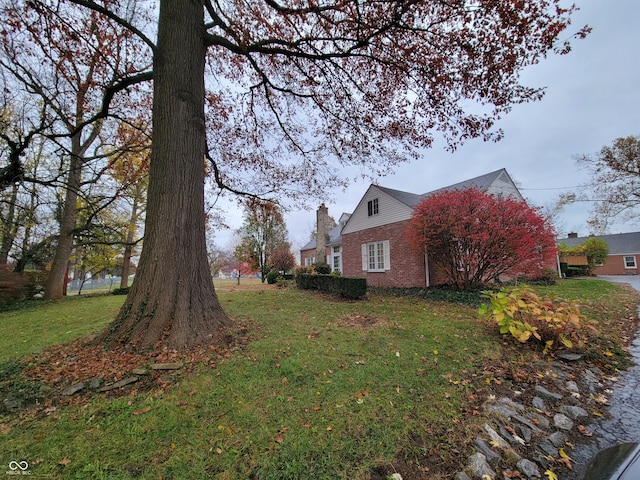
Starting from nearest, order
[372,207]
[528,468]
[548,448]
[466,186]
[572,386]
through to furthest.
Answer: [528,468] → [548,448] → [572,386] → [466,186] → [372,207]

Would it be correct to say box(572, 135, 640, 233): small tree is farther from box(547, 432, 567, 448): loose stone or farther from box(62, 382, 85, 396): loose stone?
box(62, 382, 85, 396): loose stone

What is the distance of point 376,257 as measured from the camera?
43.8 feet

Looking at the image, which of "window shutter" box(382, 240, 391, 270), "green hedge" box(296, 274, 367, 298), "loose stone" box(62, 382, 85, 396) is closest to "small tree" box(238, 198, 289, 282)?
"green hedge" box(296, 274, 367, 298)

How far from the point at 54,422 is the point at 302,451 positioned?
226cm

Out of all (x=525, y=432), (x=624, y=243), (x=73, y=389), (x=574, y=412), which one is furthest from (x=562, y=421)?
(x=624, y=243)

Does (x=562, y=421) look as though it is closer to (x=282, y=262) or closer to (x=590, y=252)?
(x=282, y=262)

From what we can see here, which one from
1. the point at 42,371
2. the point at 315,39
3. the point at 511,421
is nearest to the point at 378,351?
the point at 511,421

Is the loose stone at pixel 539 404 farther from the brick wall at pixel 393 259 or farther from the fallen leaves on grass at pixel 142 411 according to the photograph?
the brick wall at pixel 393 259

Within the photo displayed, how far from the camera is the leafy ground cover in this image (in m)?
1.90

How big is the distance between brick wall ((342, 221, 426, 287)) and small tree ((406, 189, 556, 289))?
72.8 inches

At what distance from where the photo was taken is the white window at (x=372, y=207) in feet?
44.2

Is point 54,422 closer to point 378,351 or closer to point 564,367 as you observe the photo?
point 378,351

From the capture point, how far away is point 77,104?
7102 mm

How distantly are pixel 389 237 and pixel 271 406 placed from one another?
35.7 ft
